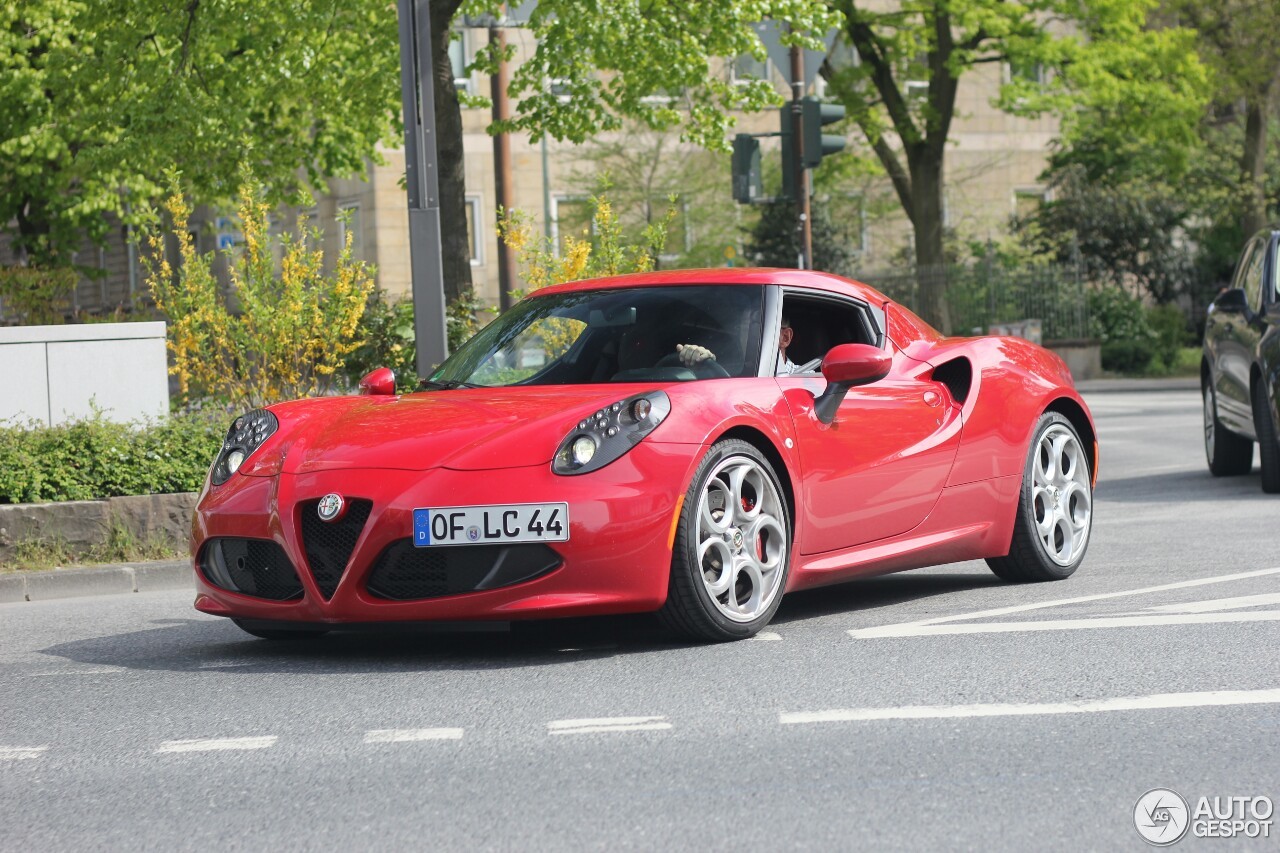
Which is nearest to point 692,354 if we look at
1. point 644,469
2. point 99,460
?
point 644,469

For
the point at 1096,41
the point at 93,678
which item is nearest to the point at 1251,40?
the point at 1096,41

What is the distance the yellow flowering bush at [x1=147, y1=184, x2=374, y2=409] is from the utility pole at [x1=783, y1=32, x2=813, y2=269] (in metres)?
7.54

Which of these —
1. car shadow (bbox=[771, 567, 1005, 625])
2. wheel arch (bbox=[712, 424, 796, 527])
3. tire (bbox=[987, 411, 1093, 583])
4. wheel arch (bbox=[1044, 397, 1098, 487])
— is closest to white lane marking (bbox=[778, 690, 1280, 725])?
wheel arch (bbox=[712, 424, 796, 527])

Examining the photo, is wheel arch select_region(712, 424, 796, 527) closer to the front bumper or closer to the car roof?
the front bumper

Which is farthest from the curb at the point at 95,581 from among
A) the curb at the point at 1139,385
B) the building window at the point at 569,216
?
the building window at the point at 569,216

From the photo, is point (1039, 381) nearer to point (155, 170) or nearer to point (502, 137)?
point (155, 170)

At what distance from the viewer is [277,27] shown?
1727 cm

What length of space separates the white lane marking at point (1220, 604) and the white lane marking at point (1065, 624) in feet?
0.39

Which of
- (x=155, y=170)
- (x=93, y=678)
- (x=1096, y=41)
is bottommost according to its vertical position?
(x=93, y=678)

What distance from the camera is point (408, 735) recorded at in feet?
16.5

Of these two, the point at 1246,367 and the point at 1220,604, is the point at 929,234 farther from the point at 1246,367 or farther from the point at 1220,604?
the point at 1220,604

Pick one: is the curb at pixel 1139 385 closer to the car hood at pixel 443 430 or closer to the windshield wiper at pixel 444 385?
the windshield wiper at pixel 444 385

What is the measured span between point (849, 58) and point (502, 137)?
625 inches

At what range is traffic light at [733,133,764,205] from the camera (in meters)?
18.4
